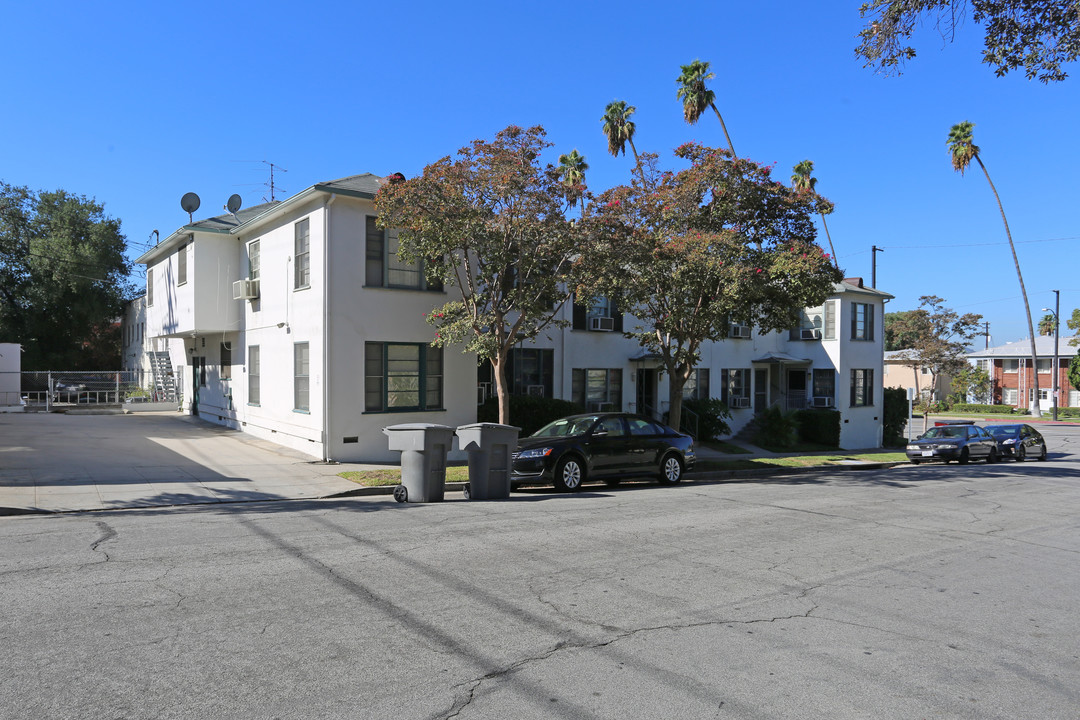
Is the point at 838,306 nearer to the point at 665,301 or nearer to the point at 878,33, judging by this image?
the point at 665,301

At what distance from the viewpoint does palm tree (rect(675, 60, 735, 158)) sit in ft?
98.9

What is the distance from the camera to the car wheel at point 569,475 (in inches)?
544

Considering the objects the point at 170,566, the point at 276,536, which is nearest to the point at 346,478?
the point at 276,536

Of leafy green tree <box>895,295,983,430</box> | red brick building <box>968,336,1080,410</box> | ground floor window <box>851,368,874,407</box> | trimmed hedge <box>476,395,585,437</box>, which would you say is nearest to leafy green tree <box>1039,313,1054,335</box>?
red brick building <box>968,336,1080,410</box>

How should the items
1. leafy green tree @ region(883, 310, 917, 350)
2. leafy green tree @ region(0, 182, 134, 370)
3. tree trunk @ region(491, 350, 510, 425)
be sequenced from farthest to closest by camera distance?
leafy green tree @ region(883, 310, 917, 350)
leafy green tree @ region(0, 182, 134, 370)
tree trunk @ region(491, 350, 510, 425)

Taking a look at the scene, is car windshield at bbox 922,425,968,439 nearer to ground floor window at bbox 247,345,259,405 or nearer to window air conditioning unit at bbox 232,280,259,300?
ground floor window at bbox 247,345,259,405

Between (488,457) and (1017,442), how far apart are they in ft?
70.7

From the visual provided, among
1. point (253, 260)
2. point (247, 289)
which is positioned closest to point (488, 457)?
point (247, 289)

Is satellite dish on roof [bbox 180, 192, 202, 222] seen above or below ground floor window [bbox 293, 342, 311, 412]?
above

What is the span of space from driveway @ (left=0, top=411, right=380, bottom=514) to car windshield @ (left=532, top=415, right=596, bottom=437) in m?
3.97

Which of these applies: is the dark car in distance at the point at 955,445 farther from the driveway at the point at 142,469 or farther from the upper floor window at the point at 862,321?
the driveway at the point at 142,469

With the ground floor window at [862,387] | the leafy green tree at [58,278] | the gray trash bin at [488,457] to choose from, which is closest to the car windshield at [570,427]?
the gray trash bin at [488,457]

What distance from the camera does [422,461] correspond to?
11.8 meters

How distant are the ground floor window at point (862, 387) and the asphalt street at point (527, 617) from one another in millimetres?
23168
